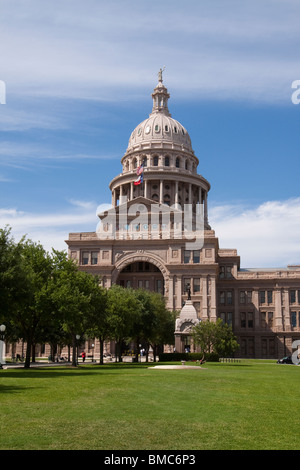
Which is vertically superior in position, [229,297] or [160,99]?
[160,99]

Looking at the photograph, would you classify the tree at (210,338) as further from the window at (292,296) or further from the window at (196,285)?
the window at (292,296)

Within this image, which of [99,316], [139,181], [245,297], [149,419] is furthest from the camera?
[139,181]

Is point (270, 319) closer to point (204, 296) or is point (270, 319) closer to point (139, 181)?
point (204, 296)

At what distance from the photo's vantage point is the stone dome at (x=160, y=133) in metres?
140

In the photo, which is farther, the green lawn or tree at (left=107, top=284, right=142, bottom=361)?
tree at (left=107, top=284, right=142, bottom=361)

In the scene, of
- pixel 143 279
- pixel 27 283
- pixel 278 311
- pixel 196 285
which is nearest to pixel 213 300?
pixel 196 285

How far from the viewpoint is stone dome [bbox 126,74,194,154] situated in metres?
140

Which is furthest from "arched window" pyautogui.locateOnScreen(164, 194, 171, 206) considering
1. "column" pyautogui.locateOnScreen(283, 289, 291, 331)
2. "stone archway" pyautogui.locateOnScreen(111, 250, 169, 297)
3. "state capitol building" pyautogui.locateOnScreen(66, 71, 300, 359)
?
"column" pyautogui.locateOnScreen(283, 289, 291, 331)

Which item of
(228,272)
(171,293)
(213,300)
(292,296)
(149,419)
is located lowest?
(149,419)

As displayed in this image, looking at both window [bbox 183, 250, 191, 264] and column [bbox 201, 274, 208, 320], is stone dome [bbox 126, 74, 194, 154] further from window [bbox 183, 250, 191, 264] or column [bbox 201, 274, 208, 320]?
column [bbox 201, 274, 208, 320]

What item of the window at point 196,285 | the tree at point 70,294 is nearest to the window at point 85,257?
the window at point 196,285

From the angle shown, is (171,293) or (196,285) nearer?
(171,293)

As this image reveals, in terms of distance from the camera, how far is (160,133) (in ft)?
465
